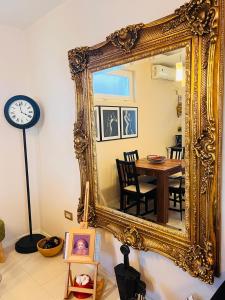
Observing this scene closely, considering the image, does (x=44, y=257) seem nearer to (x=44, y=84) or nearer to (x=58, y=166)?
(x=58, y=166)

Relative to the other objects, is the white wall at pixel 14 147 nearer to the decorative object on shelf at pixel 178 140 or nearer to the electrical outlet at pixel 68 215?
the electrical outlet at pixel 68 215

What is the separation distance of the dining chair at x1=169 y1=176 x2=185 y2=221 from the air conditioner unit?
635mm

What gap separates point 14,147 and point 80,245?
1428mm

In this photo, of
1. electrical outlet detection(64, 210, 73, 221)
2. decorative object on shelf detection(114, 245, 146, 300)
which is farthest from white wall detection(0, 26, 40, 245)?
decorative object on shelf detection(114, 245, 146, 300)

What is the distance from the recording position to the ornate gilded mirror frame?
119 cm

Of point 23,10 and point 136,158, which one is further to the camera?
point 23,10

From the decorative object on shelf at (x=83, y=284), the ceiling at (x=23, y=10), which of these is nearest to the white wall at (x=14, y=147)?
the ceiling at (x=23, y=10)

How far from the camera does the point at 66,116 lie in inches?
88.6

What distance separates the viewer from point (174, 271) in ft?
5.18

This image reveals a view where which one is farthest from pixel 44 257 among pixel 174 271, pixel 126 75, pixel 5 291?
pixel 126 75

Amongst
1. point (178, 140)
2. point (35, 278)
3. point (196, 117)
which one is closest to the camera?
point (196, 117)

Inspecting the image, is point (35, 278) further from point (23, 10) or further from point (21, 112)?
point (23, 10)

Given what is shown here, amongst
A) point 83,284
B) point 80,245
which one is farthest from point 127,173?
point 83,284

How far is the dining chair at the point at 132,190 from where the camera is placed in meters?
1.68
